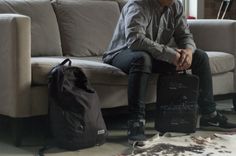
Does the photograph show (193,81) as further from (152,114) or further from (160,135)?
(152,114)

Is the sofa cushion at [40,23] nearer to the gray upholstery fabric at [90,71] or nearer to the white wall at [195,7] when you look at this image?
the gray upholstery fabric at [90,71]

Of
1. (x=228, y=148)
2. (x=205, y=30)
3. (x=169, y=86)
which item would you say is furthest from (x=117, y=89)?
(x=205, y=30)

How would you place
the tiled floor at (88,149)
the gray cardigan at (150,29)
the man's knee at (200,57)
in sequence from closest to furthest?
the tiled floor at (88,149) < the gray cardigan at (150,29) < the man's knee at (200,57)

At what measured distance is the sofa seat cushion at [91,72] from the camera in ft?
8.06

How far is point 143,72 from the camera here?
2531 mm

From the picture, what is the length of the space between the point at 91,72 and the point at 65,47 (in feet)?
1.97

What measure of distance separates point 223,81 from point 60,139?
1326mm

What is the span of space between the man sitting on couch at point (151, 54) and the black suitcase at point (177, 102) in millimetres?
78

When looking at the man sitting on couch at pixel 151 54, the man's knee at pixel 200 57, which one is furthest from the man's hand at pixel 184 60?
the man's knee at pixel 200 57

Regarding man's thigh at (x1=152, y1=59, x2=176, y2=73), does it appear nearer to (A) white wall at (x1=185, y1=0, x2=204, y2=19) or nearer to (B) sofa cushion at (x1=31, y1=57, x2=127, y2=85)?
(B) sofa cushion at (x1=31, y1=57, x2=127, y2=85)

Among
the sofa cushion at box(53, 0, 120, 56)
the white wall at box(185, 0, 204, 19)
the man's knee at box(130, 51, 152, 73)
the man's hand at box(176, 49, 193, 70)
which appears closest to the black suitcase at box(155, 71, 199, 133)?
the man's hand at box(176, 49, 193, 70)

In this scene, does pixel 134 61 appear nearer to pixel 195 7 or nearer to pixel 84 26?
pixel 84 26

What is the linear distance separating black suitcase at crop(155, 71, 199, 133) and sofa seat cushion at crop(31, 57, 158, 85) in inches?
8.9

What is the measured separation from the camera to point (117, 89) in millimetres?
2723
